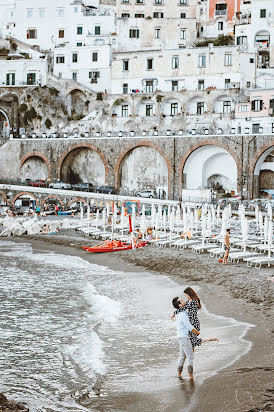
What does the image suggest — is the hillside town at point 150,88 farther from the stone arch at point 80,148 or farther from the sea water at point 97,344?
the sea water at point 97,344

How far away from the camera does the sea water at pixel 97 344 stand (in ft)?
37.7

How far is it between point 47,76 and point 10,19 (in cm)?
1662

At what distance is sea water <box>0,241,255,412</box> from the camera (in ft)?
37.7

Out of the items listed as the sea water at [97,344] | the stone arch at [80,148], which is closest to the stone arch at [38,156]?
the stone arch at [80,148]

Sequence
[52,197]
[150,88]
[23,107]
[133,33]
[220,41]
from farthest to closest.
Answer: [133,33], [23,107], [220,41], [150,88], [52,197]

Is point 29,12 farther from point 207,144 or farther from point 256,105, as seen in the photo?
point 256,105

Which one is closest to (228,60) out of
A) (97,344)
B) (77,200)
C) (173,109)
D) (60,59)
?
(173,109)

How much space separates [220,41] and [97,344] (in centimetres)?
5384

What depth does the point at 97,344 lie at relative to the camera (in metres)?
15.0

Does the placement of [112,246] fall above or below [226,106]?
below

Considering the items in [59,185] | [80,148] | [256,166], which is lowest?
[59,185]

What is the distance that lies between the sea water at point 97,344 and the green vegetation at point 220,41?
4449 centimetres

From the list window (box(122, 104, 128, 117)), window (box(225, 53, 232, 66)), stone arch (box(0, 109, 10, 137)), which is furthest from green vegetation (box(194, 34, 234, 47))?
stone arch (box(0, 109, 10, 137))

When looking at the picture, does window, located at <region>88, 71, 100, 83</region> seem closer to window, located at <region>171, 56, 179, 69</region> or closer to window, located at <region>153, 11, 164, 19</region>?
window, located at <region>171, 56, 179, 69</region>
